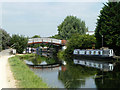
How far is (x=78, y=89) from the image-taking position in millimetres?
9453

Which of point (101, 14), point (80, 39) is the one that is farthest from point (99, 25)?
point (80, 39)

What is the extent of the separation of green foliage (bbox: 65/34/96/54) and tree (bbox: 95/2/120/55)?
5553mm

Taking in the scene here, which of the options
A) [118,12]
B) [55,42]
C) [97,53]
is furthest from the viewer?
[55,42]

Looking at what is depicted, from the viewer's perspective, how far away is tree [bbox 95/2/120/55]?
80.2 feet

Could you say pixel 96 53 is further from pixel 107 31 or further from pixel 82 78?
pixel 82 78

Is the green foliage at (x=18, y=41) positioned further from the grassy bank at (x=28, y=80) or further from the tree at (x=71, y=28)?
the grassy bank at (x=28, y=80)

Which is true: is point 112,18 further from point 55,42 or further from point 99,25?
point 55,42

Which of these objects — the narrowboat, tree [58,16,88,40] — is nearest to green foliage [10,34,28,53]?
the narrowboat

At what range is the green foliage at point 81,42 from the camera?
34.0 meters

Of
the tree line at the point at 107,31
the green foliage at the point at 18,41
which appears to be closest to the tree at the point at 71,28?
the tree line at the point at 107,31

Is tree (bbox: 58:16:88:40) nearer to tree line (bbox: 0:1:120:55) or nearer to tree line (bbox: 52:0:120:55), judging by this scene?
tree line (bbox: 0:1:120:55)

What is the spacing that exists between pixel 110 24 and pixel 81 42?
10.2m

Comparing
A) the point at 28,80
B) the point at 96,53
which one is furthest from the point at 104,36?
the point at 28,80

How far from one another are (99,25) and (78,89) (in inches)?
798
